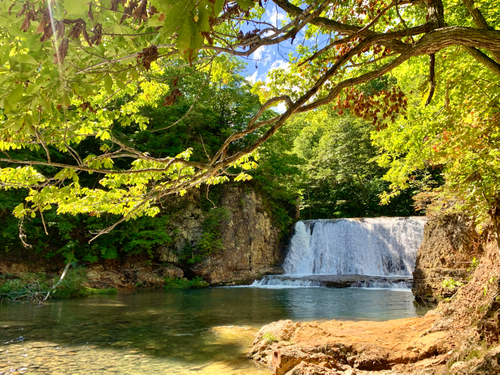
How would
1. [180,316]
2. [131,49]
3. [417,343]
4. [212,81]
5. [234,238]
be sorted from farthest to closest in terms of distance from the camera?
[234,238] → [180,316] → [212,81] → [417,343] → [131,49]

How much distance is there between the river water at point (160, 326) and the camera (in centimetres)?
548

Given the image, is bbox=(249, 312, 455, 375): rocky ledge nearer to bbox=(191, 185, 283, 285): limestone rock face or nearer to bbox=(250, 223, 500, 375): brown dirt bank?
bbox=(250, 223, 500, 375): brown dirt bank

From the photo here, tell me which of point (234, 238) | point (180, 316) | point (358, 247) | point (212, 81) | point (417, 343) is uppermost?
point (212, 81)

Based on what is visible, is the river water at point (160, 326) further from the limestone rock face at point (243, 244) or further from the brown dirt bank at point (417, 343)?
the limestone rock face at point (243, 244)

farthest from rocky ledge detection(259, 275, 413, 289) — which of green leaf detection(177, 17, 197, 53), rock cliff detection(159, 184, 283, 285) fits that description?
green leaf detection(177, 17, 197, 53)

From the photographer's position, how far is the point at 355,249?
1875cm

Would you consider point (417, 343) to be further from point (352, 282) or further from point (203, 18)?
point (352, 282)

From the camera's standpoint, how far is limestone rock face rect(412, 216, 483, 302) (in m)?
8.27

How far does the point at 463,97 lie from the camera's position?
199 inches

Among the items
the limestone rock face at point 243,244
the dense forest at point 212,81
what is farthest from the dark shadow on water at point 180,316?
the limestone rock face at point 243,244

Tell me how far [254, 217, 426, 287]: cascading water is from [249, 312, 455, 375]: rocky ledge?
1069 centimetres

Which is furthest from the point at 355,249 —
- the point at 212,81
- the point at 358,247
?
the point at 212,81

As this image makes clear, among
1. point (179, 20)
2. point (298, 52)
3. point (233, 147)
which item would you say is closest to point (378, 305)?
point (298, 52)

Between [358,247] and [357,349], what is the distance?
14882 mm
